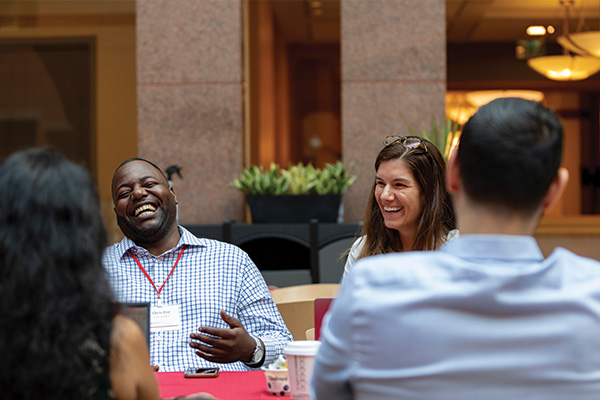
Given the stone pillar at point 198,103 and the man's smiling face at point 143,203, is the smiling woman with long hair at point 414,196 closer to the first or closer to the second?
the man's smiling face at point 143,203

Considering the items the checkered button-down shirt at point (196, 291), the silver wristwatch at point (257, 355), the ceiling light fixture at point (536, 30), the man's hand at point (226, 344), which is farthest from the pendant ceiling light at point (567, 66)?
the man's hand at point (226, 344)

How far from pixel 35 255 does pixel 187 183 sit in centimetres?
427

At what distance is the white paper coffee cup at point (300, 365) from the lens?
174 cm

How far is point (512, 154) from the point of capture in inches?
48.1

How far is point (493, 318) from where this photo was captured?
1.17 meters

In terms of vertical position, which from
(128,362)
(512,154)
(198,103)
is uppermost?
(198,103)

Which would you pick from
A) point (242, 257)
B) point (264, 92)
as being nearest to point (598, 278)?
point (242, 257)

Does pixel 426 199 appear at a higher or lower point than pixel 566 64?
lower

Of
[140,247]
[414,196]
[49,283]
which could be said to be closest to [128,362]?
[49,283]

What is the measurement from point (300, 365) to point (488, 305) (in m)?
0.71

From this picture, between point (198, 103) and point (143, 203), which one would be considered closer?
point (143, 203)

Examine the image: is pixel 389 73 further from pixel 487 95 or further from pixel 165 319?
pixel 487 95

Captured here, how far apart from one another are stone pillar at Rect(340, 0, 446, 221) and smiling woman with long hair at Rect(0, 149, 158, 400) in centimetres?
426

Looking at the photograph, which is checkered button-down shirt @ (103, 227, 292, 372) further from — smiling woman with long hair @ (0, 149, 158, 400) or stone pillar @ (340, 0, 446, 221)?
stone pillar @ (340, 0, 446, 221)
